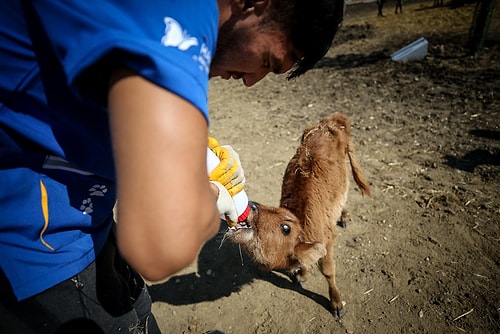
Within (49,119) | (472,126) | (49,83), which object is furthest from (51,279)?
(472,126)

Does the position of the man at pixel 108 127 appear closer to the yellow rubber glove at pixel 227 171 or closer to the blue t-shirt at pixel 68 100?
the blue t-shirt at pixel 68 100

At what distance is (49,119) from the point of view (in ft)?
2.60

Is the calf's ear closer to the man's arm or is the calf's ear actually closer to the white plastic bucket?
the man's arm

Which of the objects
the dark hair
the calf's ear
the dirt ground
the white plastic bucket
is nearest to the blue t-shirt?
the dark hair

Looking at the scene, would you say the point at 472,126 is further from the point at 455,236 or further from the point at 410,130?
the point at 455,236

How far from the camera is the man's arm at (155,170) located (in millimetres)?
552

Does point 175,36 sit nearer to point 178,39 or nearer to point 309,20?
point 178,39

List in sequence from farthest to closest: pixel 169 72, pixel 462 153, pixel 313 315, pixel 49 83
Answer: pixel 462 153 < pixel 313 315 < pixel 49 83 < pixel 169 72

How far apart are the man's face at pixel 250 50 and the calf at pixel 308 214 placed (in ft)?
6.06

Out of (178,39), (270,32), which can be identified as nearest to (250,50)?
(270,32)

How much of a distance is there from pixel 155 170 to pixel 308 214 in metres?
2.76

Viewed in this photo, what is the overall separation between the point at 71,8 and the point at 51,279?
0.92m

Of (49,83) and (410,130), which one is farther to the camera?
(410,130)

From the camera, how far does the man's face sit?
0.90m
